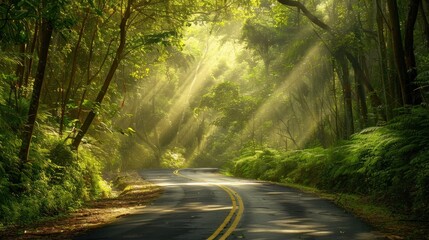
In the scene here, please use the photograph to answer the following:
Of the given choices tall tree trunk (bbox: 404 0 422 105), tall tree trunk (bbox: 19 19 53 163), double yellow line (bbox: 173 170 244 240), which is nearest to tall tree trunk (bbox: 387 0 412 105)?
tall tree trunk (bbox: 404 0 422 105)

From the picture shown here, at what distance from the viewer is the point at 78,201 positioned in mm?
18812

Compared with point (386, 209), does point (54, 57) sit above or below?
above

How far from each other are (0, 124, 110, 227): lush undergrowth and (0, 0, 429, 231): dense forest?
5cm

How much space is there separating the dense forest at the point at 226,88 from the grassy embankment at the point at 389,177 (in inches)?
2.6

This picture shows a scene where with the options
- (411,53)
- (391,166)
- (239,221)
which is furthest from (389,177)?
(239,221)

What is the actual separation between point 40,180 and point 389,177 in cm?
1181

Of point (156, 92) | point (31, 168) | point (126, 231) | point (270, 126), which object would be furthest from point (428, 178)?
point (156, 92)

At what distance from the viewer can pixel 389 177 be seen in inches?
623

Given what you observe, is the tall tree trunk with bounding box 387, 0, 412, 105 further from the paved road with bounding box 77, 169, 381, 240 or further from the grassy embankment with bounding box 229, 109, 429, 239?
the paved road with bounding box 77, 169, 381, 240

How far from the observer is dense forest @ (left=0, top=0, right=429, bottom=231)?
14953 millimetres

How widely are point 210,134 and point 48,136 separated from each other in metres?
65.2

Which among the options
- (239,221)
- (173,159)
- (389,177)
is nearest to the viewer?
(239,221)

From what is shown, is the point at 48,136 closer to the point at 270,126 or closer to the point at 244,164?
the point at 244,164

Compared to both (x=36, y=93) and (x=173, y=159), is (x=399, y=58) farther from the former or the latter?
(x=173, y=159)
